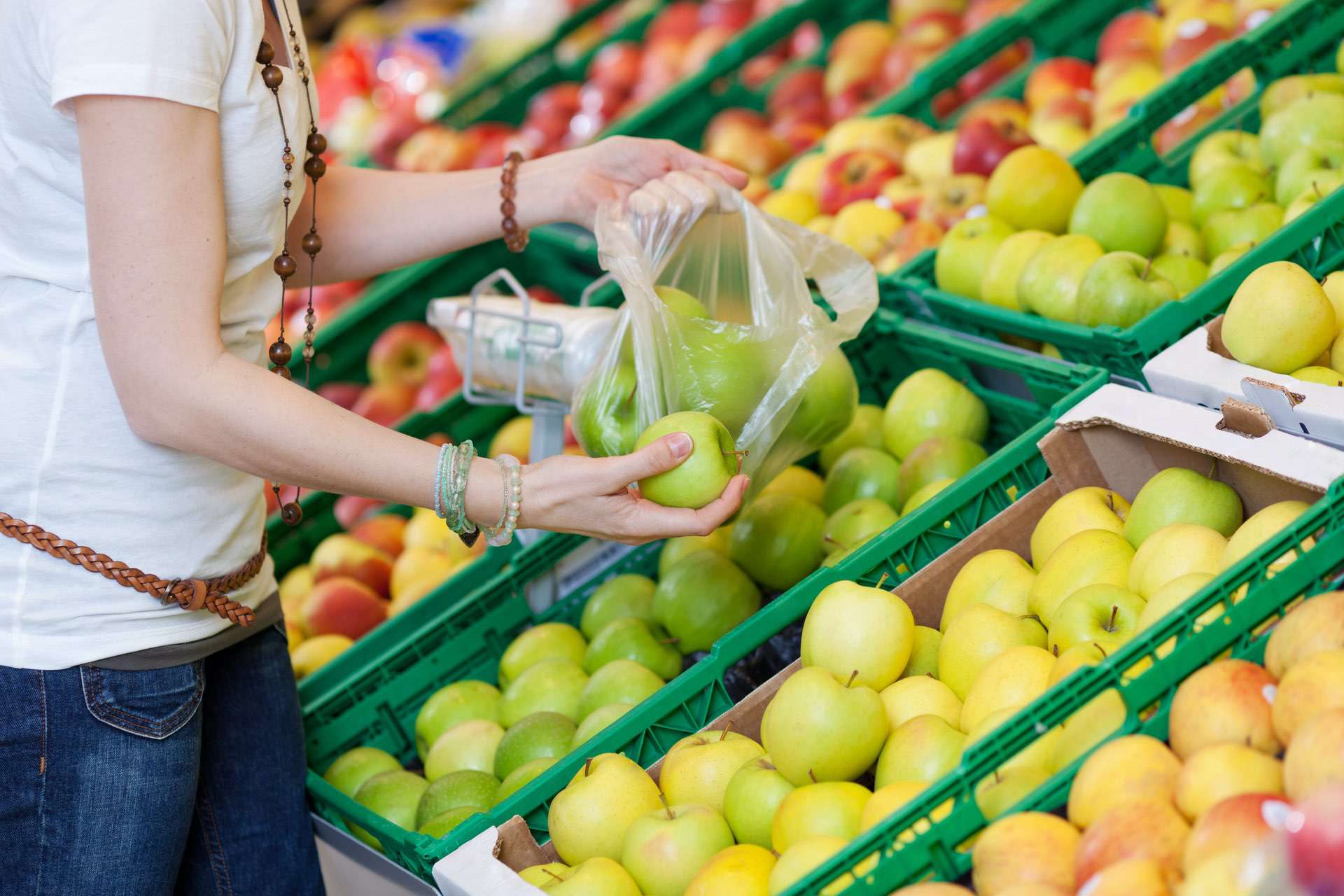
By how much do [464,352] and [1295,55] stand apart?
5.77ft

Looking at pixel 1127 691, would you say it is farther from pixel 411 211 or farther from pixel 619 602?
pixel 411 211

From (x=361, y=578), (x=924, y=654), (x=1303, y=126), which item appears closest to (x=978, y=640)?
(x=924, y=654)

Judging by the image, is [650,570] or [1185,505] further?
[650,570]

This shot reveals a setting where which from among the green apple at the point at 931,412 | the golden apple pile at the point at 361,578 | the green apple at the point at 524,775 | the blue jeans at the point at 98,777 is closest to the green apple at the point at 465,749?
the green apple at the point at 524,775

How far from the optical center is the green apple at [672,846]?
1.47 meters

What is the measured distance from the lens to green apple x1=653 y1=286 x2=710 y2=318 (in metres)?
1.93

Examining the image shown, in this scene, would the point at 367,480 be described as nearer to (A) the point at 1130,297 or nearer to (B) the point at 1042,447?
(B) the point at 1042,447

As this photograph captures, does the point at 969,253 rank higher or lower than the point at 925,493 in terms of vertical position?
higher

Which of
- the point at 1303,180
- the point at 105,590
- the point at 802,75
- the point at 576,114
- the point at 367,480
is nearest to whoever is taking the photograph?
the point at 367,480

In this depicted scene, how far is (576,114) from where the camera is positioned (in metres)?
4.27

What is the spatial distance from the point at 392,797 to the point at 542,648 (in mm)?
355

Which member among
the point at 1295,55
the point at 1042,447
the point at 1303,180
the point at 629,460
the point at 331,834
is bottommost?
the point at 331,834

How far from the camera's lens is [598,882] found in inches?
57.0

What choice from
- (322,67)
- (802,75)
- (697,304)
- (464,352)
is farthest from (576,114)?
(697,304)
